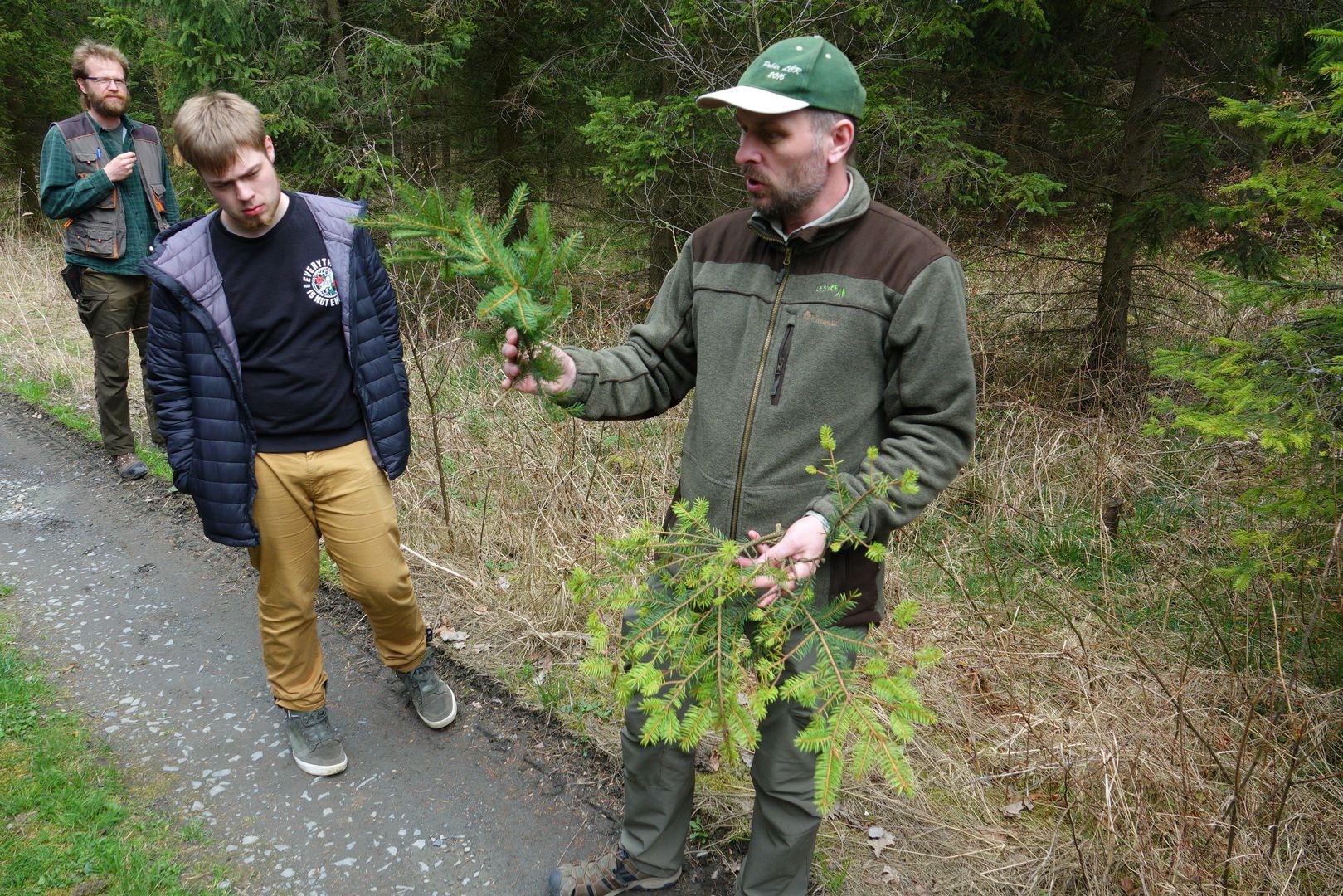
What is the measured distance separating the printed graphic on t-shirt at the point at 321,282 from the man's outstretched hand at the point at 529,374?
1153mm

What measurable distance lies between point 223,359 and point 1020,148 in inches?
234

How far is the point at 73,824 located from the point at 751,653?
2695mm

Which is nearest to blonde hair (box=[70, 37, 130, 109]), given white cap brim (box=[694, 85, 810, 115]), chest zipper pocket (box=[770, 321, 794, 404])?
white cap brim (box=[694, 85, 810, 115])

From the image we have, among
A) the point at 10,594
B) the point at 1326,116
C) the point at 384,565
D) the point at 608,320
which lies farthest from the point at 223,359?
the point at 1326,116

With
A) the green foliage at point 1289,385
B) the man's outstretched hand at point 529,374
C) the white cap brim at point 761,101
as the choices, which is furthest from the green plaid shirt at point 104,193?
the green foliage at point 1289,385

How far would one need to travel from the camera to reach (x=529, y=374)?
2.16 m

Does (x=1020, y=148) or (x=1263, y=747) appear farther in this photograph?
(x=1020, y=148)

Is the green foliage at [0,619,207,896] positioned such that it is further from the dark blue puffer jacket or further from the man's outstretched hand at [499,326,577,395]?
the man's outstretched hand at [499,326,577,395]

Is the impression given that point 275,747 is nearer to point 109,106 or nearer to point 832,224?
point 832,224

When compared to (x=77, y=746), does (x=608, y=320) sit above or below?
above

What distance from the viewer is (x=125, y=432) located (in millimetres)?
5945

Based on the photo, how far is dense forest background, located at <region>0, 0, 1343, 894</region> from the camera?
2.96 metres

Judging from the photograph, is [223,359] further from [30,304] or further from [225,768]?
[30,304]

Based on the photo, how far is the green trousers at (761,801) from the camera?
89.5 inches
